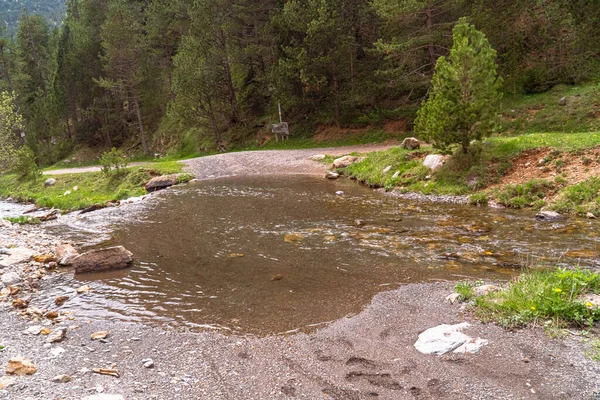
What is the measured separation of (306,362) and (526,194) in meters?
11.3

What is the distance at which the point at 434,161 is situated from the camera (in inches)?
685

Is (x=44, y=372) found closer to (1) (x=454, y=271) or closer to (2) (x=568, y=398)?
(2) (x=568, y=398)

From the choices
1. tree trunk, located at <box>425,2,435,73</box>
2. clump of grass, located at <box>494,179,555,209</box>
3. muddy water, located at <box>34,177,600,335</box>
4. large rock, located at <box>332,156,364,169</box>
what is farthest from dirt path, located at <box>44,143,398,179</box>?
clump of grass, located at <box>494,179,555,209</box>

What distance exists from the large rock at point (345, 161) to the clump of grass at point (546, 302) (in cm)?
1751

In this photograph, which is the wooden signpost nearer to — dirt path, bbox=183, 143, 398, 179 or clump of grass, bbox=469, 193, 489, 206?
dirt path, bbox=183, 143, 398, 179

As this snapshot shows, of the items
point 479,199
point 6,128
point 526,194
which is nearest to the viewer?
point 526,194

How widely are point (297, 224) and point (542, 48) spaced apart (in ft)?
77.8

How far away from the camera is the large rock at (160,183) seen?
82.0 ft

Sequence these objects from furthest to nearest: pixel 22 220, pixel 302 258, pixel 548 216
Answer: pixel 22 220 → pixel 548 216 → pixel 302 258

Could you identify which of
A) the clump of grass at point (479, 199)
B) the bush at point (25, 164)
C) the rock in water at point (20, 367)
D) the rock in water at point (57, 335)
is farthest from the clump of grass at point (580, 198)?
the bush at point (25, 164)

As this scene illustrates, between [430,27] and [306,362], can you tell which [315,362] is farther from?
[430,27]

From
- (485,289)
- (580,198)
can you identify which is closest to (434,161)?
(580,198)

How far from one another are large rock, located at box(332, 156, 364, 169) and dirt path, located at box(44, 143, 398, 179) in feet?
4.21

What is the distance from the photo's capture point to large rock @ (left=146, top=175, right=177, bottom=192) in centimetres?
2500
